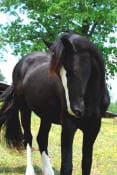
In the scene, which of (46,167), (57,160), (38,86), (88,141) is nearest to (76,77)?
(88,141)

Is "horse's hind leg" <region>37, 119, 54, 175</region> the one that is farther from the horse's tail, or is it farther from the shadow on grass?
the horse's tail

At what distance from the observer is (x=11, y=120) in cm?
759

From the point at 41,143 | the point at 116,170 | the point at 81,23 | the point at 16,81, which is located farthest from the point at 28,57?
the point at 81,23

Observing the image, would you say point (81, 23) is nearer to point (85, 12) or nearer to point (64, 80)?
point (85, 12)

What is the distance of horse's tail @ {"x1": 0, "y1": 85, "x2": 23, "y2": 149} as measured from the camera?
24.8 ft

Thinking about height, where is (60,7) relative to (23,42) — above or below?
above

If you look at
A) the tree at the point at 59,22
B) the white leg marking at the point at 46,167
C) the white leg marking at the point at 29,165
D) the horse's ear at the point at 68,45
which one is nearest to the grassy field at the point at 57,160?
the white leg marking at the point at 29,165

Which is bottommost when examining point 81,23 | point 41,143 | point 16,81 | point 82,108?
point 81,23

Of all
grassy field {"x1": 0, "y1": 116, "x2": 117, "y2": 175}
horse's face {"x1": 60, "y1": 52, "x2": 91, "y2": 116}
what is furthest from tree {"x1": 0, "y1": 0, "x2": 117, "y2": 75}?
horse's face {"x1": 60, "y1": 52, "x2": 91, "y2": 116}

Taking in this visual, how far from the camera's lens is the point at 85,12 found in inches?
1238

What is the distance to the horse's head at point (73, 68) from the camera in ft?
15.0

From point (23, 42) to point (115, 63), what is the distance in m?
6.49

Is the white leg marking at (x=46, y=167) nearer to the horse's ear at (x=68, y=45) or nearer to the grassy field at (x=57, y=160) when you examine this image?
the grassy field at (x=57, y=160)

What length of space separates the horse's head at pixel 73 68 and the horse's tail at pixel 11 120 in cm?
289
